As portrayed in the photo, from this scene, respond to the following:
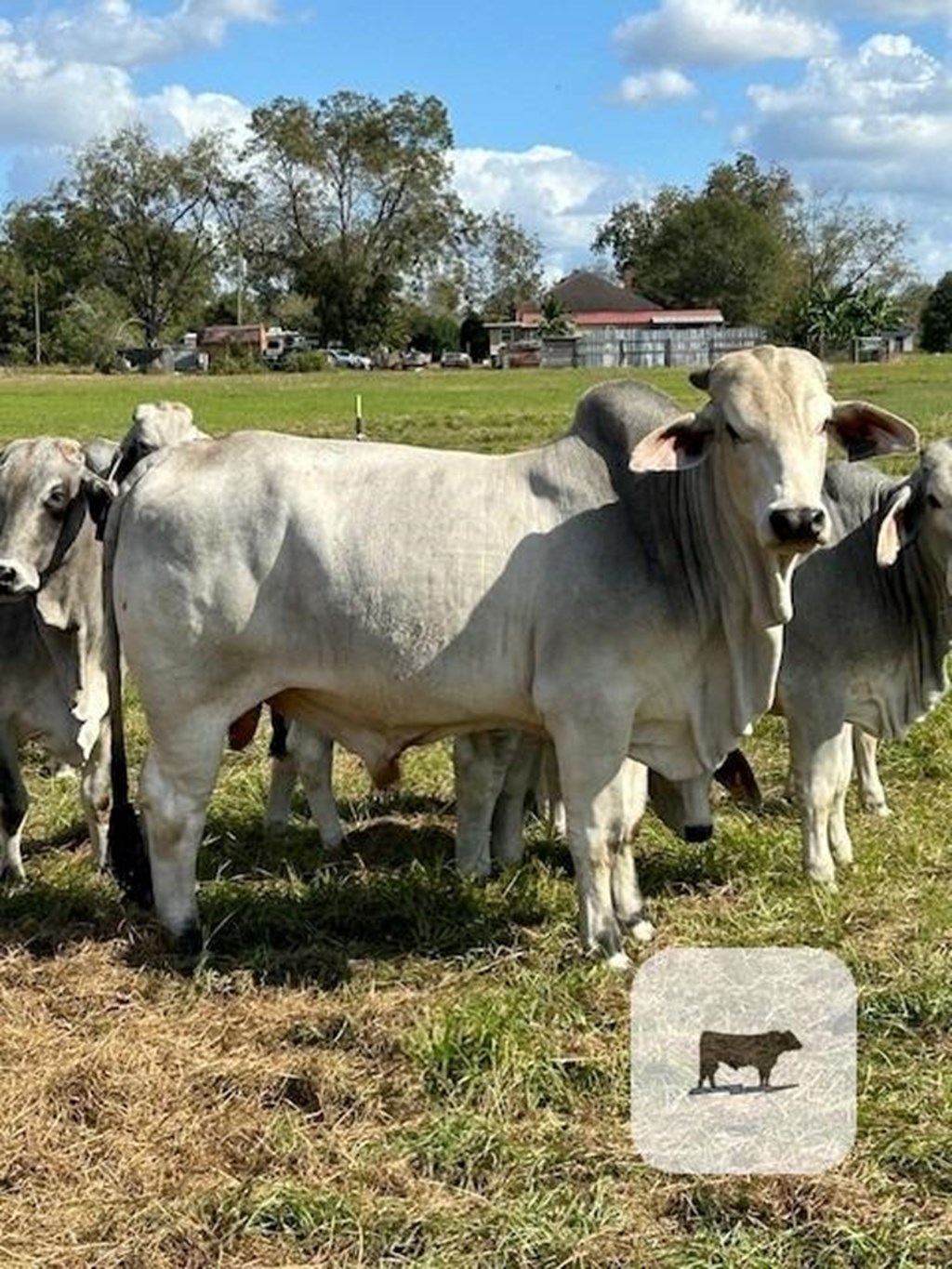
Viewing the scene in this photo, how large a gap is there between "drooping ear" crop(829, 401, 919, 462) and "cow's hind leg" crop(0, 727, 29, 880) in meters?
3.35

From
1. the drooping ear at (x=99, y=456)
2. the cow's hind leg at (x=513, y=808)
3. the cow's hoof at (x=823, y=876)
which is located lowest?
the cow's hoof at (x=823, y=876)

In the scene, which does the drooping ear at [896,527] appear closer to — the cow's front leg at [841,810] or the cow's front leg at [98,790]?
the cow's front leg at [841,810]

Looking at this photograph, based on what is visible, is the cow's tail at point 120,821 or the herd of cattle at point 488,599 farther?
the cow's tail at point 120,821

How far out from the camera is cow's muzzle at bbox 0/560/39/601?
18.0ft

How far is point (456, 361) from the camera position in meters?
78.6

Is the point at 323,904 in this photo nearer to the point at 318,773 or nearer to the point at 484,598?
the point at 318,773

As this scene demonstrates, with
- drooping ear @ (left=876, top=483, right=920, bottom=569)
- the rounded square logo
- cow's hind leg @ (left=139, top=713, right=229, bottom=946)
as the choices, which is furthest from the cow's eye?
drooping ear @ (left=876, top=483, right=920, bottom=569)

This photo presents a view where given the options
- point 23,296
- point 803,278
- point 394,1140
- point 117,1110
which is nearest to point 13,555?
point 117,1110

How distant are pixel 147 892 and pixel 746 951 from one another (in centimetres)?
208

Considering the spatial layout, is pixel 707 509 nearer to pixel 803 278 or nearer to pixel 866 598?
pixel 866 598

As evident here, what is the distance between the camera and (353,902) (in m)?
5.64

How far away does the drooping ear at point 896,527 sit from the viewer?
5594mm

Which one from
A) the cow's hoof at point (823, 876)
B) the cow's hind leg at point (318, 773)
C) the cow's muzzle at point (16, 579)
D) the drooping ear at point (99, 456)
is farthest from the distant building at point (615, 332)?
the cow's muzzle at point (16, 579)

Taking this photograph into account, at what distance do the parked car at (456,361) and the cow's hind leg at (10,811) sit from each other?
6985 cm
